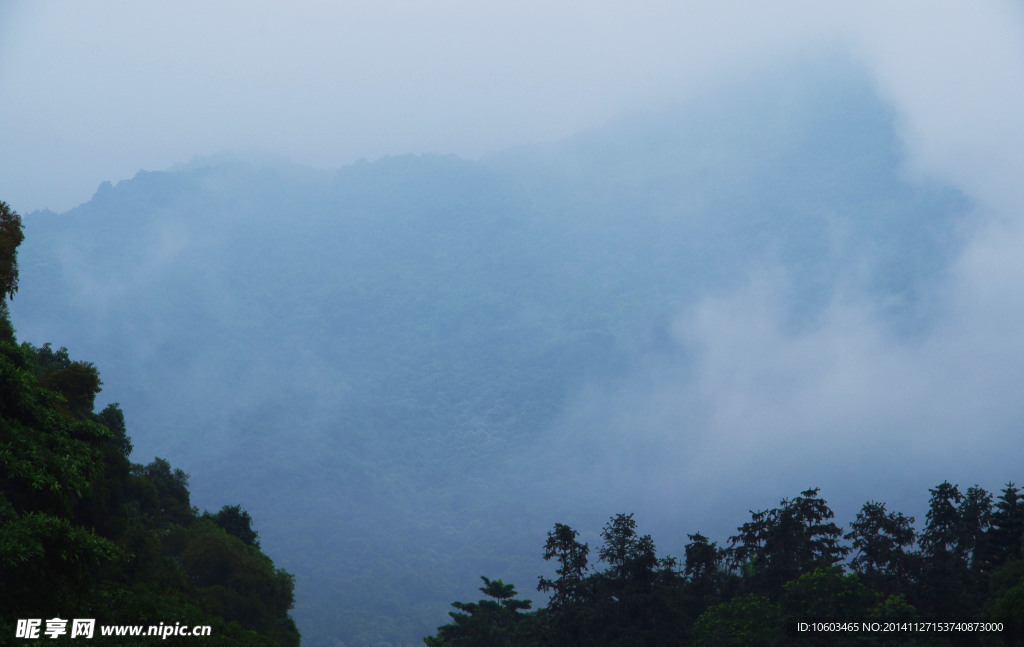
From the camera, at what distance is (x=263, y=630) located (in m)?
54.1

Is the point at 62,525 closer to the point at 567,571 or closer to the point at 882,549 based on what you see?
the point at 567,571

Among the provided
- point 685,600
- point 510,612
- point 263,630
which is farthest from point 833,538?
point 263,630

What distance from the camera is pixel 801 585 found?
151ft

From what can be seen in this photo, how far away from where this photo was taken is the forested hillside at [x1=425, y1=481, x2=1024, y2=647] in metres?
41.8

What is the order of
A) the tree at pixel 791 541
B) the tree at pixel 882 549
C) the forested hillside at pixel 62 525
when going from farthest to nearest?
the tree at pixel 791 541
the tree at pixel 882 549
the forested hillside at pixel 62 525

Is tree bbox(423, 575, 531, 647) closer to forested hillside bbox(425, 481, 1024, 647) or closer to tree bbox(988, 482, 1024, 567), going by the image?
forested hillside bbox(425, 481, 1024, 647)

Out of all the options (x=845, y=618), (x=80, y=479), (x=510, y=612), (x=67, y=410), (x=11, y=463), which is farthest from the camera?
(x=510, y=612)

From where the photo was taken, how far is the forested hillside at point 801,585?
41.8 meters

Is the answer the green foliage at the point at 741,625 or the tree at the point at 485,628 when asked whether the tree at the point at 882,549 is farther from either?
the tree at the point at 485,628

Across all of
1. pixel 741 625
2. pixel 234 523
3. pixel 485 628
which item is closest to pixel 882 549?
pixel 741 625

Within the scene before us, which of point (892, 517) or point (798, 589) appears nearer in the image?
point (798, 589)

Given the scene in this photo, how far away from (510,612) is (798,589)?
33.1m

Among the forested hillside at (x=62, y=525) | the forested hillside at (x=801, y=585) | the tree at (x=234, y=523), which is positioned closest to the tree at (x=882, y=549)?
the forested hillside at (x=801, y=585)

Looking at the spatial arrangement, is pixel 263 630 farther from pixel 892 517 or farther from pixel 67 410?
pixel 892 517
